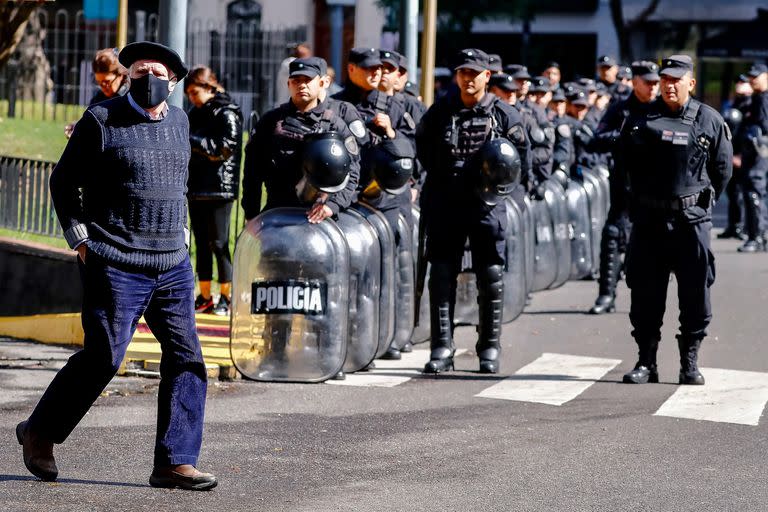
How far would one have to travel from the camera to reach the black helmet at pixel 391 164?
1018cm

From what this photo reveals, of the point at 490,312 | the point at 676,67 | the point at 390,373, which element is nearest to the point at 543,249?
the point at 490,312

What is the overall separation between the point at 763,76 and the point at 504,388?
9.18m

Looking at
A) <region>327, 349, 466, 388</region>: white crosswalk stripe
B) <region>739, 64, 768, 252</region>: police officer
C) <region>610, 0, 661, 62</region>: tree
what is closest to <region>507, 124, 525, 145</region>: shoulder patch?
<region>327, 349, 466, 388</region>: white crosswalk stripe

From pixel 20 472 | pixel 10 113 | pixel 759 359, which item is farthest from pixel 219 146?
pixel 10 113

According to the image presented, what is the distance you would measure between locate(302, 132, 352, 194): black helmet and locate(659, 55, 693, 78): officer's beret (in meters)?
1.97

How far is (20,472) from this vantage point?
673cm

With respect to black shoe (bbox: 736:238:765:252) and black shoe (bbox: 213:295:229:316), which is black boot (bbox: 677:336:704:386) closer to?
black shoe (bbox: 213:295:229:316)

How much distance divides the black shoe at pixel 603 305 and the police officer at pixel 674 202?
3319 millimetres

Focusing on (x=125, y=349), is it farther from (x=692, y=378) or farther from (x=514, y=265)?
(x=514, y=265)

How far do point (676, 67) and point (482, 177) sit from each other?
133cm

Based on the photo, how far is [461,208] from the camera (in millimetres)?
9891

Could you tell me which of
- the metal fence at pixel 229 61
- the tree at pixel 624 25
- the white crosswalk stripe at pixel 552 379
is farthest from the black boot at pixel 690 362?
the tree at pixel 624 25

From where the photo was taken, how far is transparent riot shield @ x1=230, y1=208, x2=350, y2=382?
934cm

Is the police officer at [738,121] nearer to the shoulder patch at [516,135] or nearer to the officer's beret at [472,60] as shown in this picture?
the shoulder patch at [516,135]
